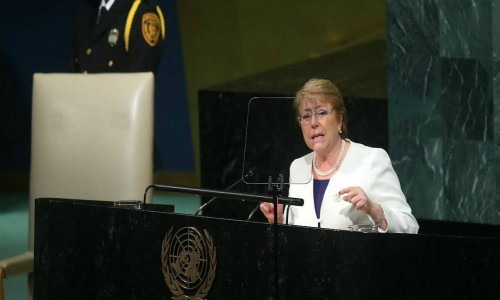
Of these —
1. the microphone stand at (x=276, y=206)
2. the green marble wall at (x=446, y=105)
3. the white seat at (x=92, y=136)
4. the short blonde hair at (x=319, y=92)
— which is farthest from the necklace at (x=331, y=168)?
the green marble wall at (x=446, y=105)

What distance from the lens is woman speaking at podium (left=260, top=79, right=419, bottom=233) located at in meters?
2.70

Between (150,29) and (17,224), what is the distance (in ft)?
5.09

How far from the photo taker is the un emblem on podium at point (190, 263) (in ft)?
7.78

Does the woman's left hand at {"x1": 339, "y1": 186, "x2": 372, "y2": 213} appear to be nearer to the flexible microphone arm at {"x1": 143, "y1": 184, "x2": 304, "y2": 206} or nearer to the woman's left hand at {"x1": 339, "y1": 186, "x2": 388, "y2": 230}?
the woman's left hand at {"x1": 339, "y1": 186, "x2": 388, "y2": 230}

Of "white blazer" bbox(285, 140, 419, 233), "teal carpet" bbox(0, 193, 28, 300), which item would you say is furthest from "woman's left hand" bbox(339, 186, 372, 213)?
"teal carpet" bbox(0, 193, 28, 300)

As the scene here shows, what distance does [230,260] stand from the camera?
7.67ft

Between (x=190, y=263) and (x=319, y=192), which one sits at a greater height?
(x=319, y=192)

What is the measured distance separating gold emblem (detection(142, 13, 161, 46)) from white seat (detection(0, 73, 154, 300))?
1059mm

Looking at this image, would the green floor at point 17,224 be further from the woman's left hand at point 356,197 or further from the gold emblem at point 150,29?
the woman's left hand at point 356,197

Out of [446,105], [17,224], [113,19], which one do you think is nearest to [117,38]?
[113,19]

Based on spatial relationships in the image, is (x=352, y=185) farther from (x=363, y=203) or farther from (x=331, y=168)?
(x=363, y=203)

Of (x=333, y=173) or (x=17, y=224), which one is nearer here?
(x=333, y=173)

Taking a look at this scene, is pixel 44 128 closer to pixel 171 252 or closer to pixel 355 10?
pixel 171 252

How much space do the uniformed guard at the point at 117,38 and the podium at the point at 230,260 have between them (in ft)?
6.34
